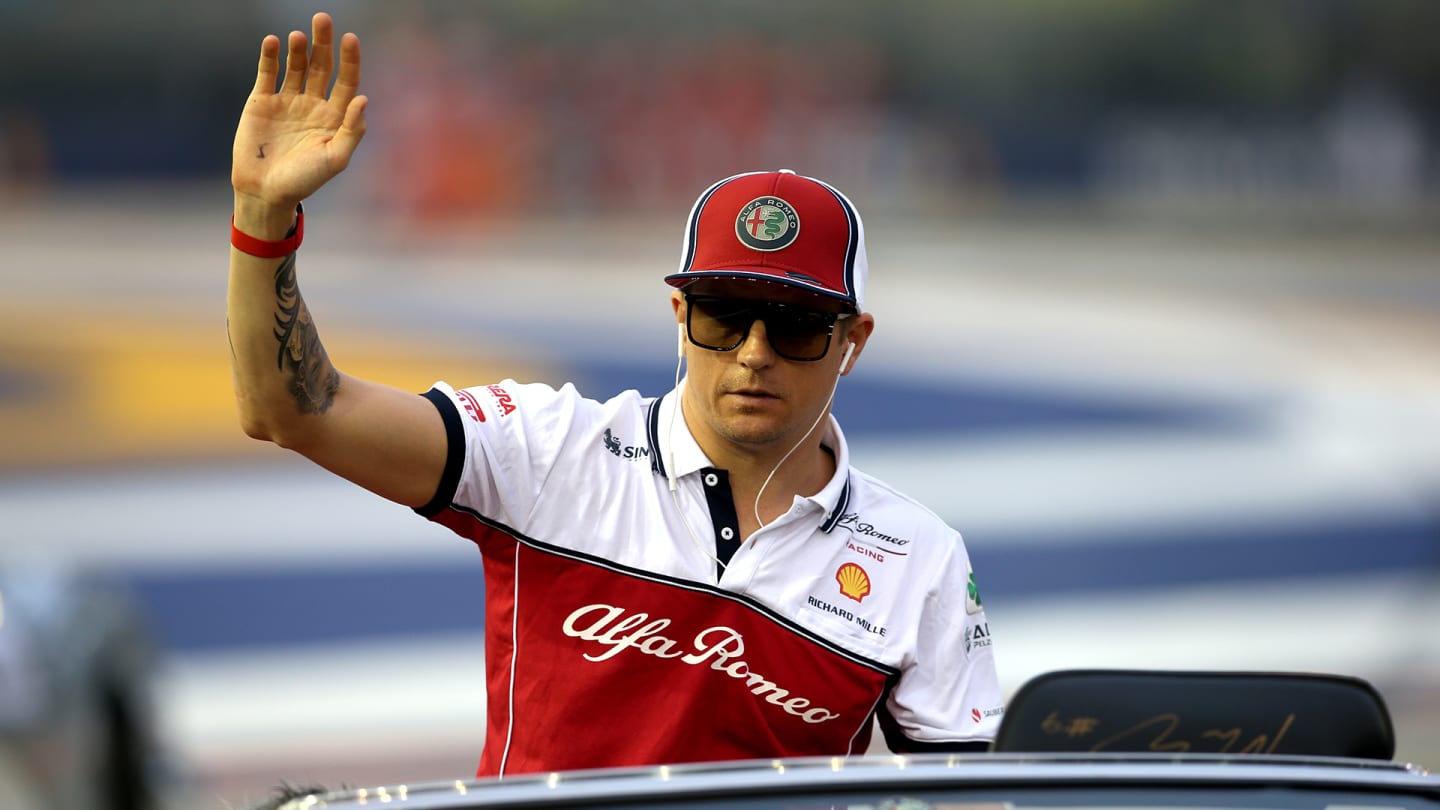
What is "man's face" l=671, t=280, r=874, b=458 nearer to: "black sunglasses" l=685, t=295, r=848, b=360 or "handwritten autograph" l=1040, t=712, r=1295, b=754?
"black sunglasses" l=685, t=295, r=848, b=360

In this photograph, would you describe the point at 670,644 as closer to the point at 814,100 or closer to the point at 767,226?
the point at 767,226

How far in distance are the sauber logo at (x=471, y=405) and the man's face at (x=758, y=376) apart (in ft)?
1.08

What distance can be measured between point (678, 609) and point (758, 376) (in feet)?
1.21

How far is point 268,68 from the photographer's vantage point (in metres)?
2.55

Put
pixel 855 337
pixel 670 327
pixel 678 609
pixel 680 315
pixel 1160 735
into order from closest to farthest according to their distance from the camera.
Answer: pixel 1160 735 → pixel 678 609 → pixel 680 315 → pixel 855 337 → pixel 670 327

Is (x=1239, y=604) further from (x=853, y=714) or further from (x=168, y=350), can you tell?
(x=168, y=350)

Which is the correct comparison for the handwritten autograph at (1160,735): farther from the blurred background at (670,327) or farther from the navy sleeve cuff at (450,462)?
the blurred background at (670,327)

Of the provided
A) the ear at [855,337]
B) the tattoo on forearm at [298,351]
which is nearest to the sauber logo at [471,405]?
the tattoo on forearm at [298,351]

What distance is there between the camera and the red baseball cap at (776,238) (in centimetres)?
268

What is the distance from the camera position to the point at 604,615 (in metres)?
2.67

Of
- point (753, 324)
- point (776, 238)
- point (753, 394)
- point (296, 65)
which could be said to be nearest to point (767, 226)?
point (776, 238)

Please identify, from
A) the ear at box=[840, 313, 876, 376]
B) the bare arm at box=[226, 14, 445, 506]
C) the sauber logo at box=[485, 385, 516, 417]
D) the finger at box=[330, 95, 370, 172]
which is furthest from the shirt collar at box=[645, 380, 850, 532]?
the finger at box=[330, 95, 370, 172]

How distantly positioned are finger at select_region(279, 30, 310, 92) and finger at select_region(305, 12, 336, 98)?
12mm

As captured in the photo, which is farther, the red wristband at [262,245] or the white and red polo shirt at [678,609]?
the white and red polo shirt at [678,609]
